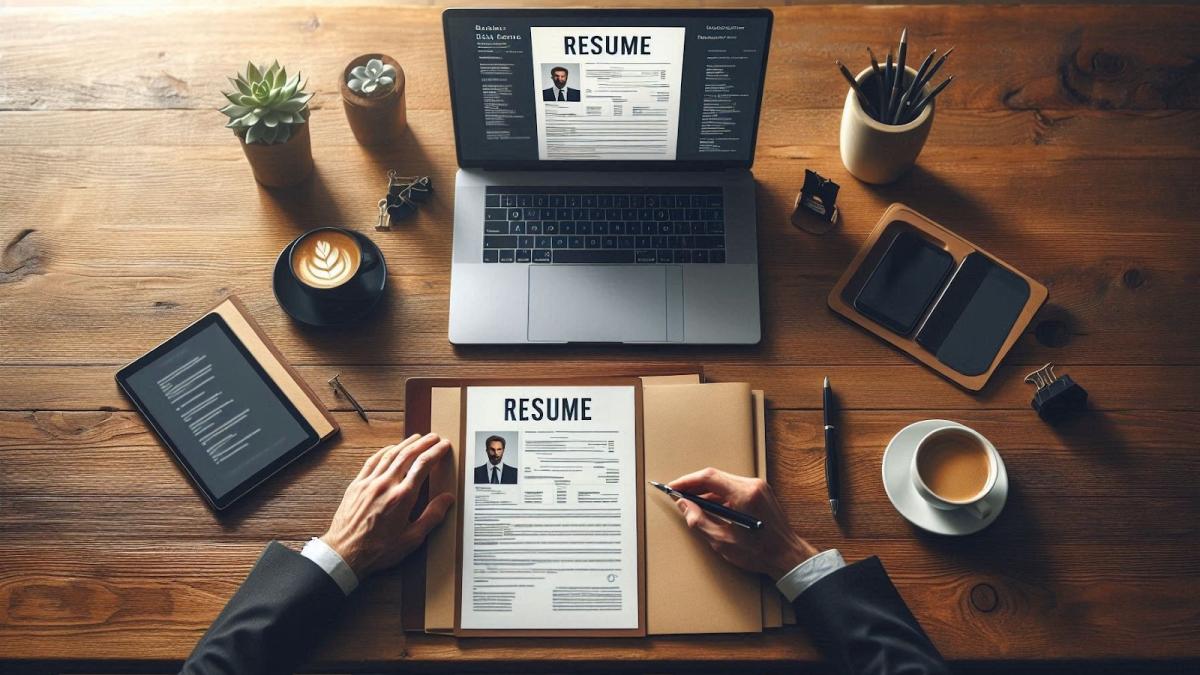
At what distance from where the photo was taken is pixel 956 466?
1.25m

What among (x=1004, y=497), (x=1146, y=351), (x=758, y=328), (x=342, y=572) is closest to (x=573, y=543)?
(x=342, y=572)

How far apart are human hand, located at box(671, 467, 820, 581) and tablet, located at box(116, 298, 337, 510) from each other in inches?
20.3

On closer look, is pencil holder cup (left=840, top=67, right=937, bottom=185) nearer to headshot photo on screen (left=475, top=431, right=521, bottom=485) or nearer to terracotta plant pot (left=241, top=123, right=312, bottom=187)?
headshot photo on screen (left=475, top=431, right=521, bottom=485)

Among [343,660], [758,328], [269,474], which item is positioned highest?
[758,328]

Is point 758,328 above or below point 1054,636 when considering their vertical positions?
above

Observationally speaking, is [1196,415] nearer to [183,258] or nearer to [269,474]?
[269,474]

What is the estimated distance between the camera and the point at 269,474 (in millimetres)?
1284

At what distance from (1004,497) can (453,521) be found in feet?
2.41

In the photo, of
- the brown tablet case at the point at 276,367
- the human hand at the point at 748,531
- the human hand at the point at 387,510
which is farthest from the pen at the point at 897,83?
the brown tablet case at the point at 276,367

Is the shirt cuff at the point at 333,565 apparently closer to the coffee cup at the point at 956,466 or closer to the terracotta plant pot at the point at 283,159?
the terracotta plant pot at the point at 283,159

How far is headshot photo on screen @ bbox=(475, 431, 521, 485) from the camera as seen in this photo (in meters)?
1.27

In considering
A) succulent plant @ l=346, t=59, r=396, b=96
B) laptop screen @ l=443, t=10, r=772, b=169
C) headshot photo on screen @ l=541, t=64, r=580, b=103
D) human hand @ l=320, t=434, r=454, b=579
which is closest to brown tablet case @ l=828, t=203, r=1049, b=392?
laptop screen @ l=443, t=10, r=772, b=169

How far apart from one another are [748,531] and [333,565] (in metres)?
0.53

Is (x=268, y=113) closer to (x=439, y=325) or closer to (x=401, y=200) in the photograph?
(x=401, y=200)
